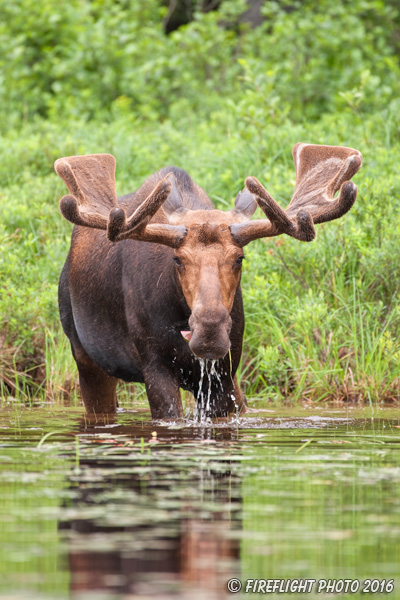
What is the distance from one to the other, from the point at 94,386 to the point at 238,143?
4.87 m

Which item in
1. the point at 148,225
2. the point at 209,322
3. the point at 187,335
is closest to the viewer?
the point at 209,322

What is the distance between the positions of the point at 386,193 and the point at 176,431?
453cm

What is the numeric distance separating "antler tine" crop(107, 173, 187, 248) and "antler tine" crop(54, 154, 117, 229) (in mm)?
393

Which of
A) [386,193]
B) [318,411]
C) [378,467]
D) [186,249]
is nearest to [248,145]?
[386,193]

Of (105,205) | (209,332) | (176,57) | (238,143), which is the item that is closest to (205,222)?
(209,332)

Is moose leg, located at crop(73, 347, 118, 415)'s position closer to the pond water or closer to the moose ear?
the pond water

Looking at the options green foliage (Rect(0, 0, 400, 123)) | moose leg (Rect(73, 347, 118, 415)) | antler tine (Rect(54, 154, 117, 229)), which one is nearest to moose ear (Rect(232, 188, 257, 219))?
antler tine (Rect(54, 154, 117, 229))

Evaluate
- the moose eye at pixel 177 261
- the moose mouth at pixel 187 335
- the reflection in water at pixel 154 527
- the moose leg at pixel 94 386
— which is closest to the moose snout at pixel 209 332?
the moose mouth at pixel 187 335

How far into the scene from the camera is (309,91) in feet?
54.8

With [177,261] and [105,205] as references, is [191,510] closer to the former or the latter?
[177,261]

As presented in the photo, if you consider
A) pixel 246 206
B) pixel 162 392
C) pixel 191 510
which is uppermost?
pixel 246 206

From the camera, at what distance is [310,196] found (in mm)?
7840

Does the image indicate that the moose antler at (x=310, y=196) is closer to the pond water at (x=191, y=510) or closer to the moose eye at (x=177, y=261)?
the moose eye at (x=177, y=261)

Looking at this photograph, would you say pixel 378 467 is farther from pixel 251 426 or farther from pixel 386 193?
pixel 386 193
